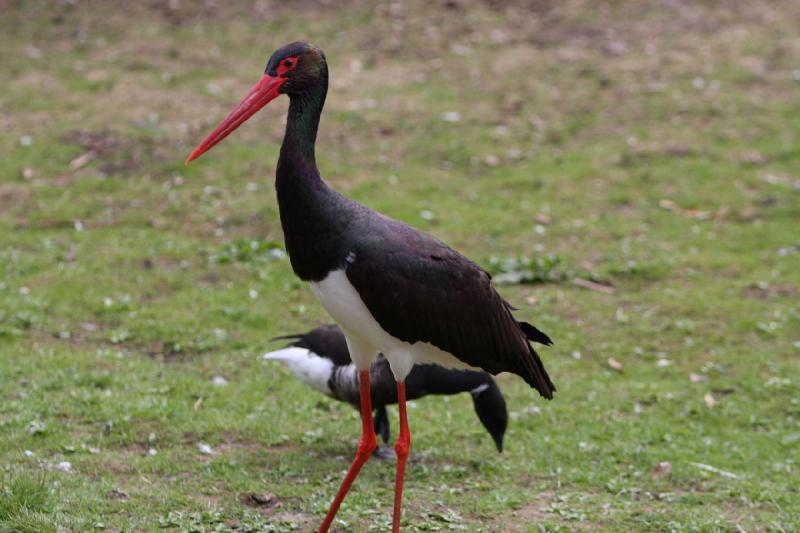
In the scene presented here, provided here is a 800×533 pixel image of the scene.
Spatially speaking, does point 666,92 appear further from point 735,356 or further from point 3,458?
point 3,458

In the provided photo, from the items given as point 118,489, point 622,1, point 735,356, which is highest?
point 622,1

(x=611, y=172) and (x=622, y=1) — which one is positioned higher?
(x=622, y=1)

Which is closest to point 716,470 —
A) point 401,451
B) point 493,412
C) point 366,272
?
point 493,412

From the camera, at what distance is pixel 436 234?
1141 centimetres

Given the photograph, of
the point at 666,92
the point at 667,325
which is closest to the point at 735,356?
the point at 667,325

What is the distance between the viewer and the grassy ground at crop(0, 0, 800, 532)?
6551 millimetres

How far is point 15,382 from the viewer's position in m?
7.61

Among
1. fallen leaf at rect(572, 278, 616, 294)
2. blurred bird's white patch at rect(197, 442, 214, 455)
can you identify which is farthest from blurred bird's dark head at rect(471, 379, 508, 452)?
fallen leaf at rect(572, 278, 616, 294)

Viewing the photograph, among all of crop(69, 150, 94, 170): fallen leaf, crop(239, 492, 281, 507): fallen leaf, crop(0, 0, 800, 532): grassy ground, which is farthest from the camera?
crop(69, 150, 94, 170): fallen leaf

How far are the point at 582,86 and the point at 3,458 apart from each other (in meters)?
10.7

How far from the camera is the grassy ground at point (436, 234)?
6551 mm

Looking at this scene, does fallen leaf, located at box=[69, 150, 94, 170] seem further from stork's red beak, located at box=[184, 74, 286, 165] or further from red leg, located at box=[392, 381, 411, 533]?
red leg, located at box=[392, 381, 411, 533]

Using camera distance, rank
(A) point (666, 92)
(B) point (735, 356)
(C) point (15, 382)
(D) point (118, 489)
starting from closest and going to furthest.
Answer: (D) point (118, 489) < (C) point (15, 382) < (B) point (735, 356) < (A) point (666, 92)

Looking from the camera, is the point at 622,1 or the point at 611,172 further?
the point at 622,1
